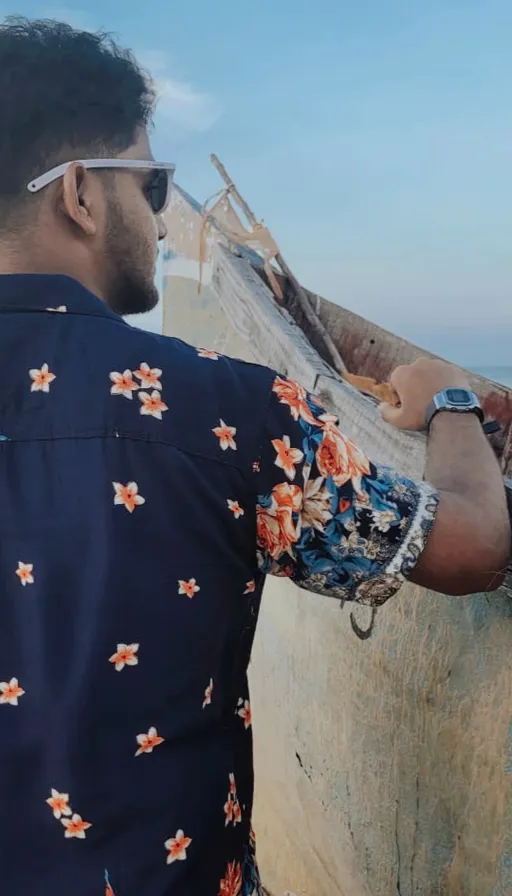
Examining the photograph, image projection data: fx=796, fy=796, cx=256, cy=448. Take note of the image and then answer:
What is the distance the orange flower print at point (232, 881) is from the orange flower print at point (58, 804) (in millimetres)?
254

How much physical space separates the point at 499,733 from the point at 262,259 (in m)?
2.47

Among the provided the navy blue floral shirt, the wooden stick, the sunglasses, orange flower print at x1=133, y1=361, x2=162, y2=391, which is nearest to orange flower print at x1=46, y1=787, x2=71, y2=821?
the navy blue floral shirt

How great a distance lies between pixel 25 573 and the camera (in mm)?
883

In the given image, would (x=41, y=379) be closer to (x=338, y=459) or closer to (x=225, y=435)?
(x=225, y=435)

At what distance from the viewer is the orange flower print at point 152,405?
891 millimetres

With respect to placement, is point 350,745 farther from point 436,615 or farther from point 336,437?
point 336,437

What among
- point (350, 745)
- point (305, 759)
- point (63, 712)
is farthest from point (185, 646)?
point (305, 759)

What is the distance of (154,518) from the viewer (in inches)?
34.8

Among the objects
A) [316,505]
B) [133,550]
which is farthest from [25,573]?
[316,505]

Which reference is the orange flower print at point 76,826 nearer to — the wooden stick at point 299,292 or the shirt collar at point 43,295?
the shirt collar at point 43,295

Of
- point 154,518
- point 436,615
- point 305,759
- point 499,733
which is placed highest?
point 154,518

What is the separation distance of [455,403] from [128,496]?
502mm

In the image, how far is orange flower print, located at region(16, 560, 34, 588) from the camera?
0.88 metres

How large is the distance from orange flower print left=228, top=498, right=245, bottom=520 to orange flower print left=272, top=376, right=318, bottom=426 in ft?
0.40
